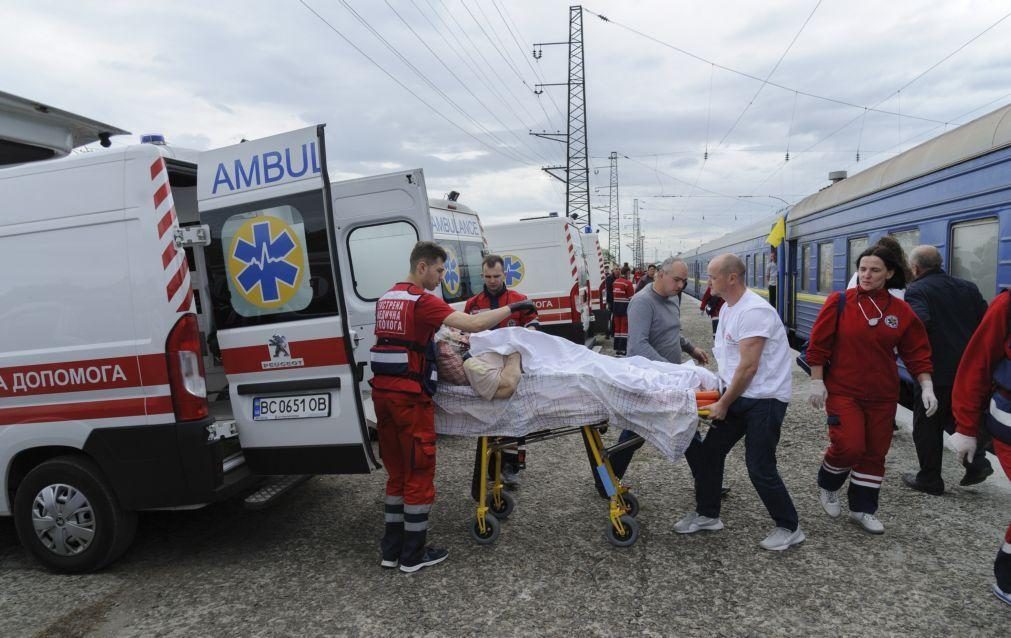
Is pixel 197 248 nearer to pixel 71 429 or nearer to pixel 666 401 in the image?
pixel 71 429

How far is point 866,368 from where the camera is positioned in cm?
375

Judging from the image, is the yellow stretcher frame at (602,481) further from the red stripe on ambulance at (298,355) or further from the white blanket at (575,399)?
the red stripe on ambulance at (298,355)

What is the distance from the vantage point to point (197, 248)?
16.6 ft

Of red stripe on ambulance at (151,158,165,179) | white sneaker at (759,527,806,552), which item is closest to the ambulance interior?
red stripe on ambulance at (151,158,165,179)

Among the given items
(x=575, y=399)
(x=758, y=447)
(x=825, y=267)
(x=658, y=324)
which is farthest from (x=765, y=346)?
(x=825, y=267)

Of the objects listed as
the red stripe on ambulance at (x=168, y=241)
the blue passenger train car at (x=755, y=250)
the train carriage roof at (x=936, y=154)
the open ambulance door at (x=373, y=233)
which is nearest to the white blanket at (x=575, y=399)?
the red stripe on ambulance at (x=168, y=241)

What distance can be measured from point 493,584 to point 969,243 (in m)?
5.39

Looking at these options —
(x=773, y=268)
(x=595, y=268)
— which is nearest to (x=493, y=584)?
(x=773, y=268)

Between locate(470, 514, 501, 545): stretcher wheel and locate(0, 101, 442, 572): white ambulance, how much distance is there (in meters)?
0.82

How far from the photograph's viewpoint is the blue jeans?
3580 millimetres

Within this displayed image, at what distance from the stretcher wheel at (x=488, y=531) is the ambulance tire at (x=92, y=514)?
6.88 feet

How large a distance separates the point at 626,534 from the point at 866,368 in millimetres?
1800

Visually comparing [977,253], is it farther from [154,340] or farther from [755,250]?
[755,250]

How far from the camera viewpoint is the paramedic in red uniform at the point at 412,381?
352 cm
